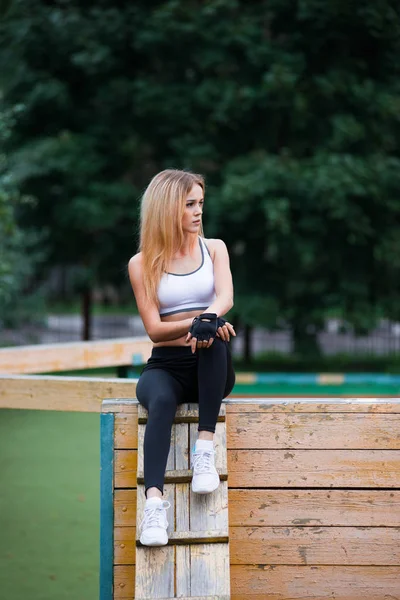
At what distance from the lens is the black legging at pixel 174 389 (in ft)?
10.7

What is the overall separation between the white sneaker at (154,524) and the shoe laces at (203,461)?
18 centimetres

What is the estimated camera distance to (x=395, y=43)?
47.1 ft

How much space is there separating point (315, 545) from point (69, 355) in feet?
8.96

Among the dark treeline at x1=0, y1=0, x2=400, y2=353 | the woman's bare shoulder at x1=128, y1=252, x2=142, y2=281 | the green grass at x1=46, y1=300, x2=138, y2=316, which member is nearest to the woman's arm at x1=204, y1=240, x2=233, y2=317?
the woman's bare shoulder at x1=128, y1=252, x2=142, y2=281

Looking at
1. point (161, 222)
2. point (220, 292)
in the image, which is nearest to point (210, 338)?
point (220, 292)

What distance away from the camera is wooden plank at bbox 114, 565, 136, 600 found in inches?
130

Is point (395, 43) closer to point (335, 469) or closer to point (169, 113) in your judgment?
point (169, 113)

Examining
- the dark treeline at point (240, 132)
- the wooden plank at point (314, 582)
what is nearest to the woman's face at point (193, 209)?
the wooden plank at point (314, 582)

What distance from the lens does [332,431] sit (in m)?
3.41

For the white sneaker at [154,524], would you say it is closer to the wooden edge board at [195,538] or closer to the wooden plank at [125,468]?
the wooden edge board at [195,538]

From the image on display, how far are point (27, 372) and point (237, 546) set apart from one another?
2564 millimetres

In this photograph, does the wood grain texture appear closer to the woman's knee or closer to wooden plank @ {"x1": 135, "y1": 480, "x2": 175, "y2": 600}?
the woman's knee

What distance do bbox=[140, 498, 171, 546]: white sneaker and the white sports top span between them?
2.86 feet

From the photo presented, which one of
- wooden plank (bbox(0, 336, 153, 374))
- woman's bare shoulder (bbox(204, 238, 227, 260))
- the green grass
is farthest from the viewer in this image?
the green grass
